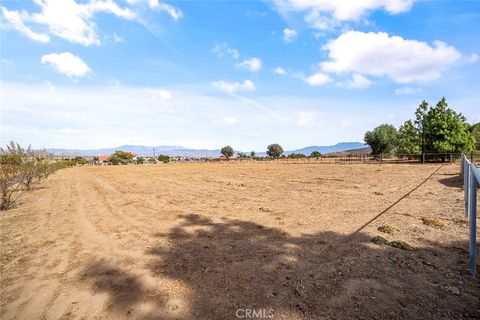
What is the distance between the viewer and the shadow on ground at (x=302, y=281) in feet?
12.6

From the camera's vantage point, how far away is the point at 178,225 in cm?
A: 845

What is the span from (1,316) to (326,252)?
5.78 m

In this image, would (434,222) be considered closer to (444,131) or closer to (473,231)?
(473,231)

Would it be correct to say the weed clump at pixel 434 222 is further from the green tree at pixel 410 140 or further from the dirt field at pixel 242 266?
the green tree at pixel 410 140

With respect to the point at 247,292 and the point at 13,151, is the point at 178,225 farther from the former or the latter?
the point at 13,151

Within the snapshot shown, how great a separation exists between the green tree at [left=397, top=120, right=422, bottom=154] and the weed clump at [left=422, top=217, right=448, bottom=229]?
3940 centimetres

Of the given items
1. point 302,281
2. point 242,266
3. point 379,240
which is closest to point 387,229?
point 379,240

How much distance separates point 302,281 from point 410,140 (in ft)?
150

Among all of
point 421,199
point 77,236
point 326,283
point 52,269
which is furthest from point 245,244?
point 421,199

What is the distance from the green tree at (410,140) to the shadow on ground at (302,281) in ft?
137

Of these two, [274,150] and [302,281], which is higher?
[274,150]

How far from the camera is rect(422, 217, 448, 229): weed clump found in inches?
279

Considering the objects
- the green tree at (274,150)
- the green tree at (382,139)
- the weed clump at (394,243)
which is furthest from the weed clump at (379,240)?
the green tree at (274,150)

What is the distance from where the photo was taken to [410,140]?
42062mm
